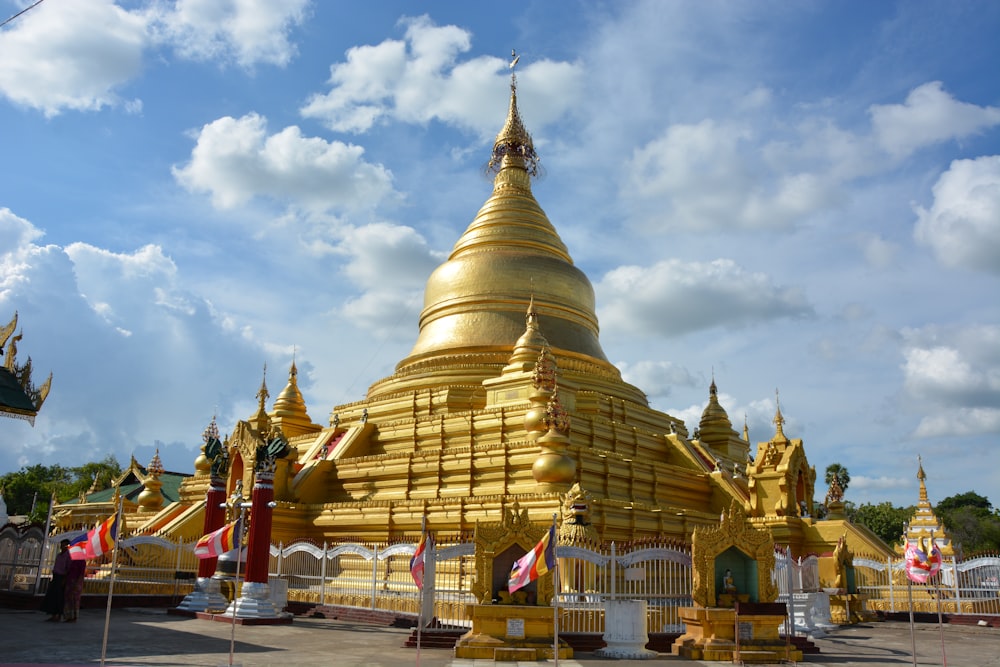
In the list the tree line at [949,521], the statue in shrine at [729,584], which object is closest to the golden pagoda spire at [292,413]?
the statue in shrine at [729,584]

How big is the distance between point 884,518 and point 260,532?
54.4 meters

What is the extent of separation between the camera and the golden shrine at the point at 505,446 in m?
25.2

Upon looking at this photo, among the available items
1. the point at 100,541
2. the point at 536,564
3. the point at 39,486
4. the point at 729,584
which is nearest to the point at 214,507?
the point at 100,541

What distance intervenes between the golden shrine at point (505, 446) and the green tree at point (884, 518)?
2872 centimetres

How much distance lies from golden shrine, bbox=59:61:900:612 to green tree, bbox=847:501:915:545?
28.7 meters

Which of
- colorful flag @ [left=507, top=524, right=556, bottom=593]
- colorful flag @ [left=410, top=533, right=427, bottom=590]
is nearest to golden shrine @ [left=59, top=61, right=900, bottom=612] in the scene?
colorful flag @ [left=410, top=533, right=427, bottom=590]

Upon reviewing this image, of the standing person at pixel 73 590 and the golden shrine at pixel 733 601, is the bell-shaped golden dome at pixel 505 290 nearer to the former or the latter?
the standing person at pixel 73 590

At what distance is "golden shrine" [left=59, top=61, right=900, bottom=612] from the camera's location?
2517 centimetres

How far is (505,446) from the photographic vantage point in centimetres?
2603

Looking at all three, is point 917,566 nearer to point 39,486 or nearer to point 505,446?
point 505,446

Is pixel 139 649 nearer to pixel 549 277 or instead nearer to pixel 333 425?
pixel 333 425

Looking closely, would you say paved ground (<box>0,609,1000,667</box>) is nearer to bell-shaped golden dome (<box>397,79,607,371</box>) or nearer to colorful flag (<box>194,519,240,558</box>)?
colorful flag (<box>194,519,240,558</box>)

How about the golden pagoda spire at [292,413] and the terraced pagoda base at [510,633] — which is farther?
the golden pagoda spire at [292,413]

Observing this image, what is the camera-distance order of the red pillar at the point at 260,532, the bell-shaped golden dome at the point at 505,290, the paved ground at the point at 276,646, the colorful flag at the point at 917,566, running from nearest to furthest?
the paved ground at the point at 276,646
the colorful flag at the point at 917,566
the red pillar at the point at 260,532
the bell-shaped golden dome at the point at 505,290
